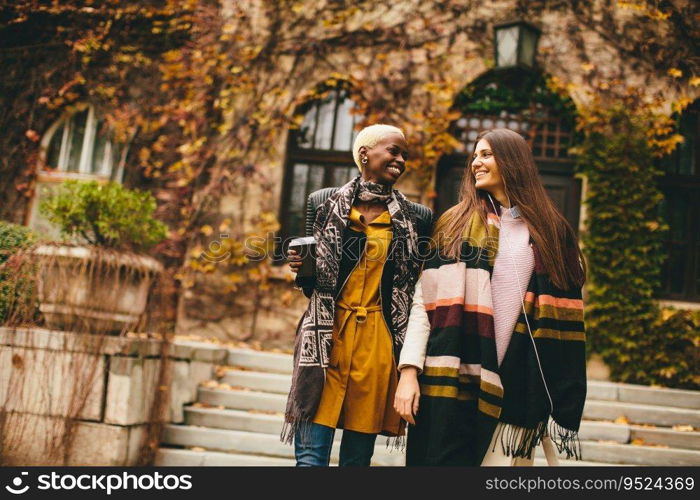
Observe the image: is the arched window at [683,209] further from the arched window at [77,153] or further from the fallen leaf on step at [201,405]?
the arched window at [77,153]

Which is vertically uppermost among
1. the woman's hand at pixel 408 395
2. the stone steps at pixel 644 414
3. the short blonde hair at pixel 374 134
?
the short blonde hair at pixel 374 134

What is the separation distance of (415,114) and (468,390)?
5.15 meters

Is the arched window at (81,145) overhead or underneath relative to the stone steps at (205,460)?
overhead

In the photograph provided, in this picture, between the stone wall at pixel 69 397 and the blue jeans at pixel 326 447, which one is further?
the stone wall at pixel 69 397

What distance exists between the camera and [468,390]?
7.11 feet

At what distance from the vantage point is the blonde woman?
2.39 metres

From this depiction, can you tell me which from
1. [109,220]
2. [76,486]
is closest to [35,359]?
[109,220]

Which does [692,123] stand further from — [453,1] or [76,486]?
[76,486]

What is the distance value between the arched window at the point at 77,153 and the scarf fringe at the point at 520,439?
6933mm

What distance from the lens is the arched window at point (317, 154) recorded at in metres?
7.28

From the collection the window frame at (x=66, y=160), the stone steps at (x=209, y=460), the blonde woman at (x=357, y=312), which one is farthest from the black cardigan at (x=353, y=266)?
the window frame at (x=66, y=160)

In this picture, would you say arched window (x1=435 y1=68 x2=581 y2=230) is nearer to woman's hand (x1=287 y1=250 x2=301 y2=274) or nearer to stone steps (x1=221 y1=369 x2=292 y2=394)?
stone steps (x1=221 y1=369 x2=292 y2=394)

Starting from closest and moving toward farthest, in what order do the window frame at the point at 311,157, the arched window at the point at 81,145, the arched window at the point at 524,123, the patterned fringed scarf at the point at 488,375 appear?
the patterned fringed scarf at the point at 488,375 → the arched window at the point at 524,123 → the window frame at the point at 311,157 → the arched window at the point at 81,145

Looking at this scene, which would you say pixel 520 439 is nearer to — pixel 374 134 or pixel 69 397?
pixel 374 134
